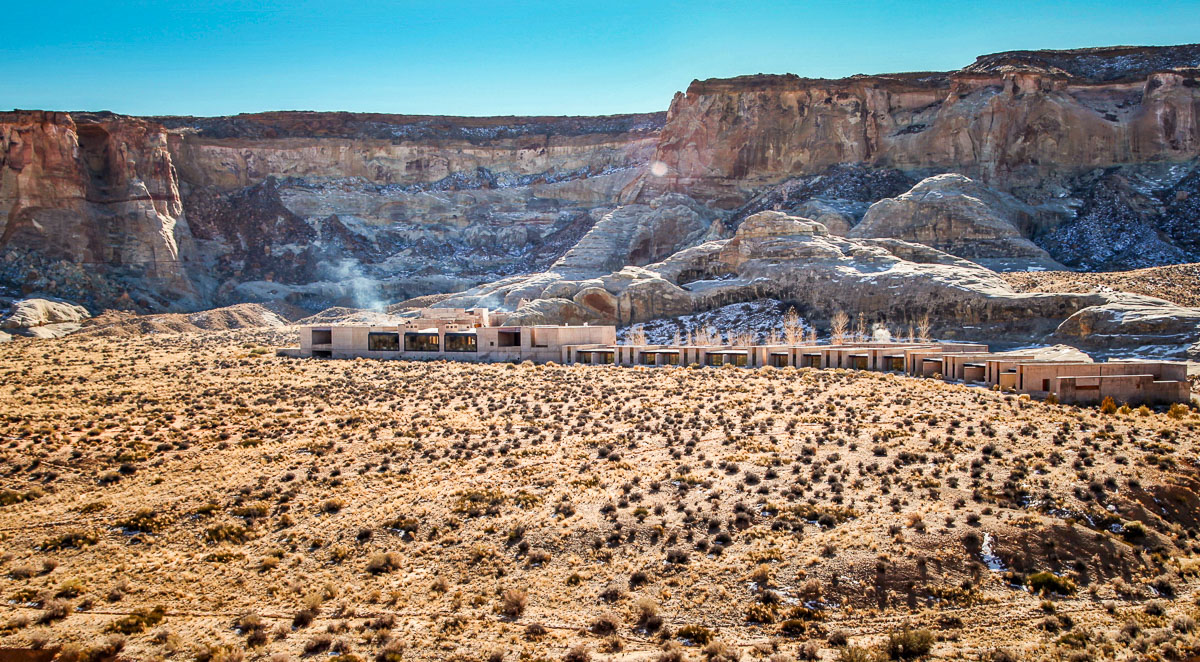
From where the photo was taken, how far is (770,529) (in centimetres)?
2003

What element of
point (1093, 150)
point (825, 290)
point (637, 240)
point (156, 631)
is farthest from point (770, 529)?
point (1093, 150)

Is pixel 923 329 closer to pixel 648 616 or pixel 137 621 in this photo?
pixel 648 616

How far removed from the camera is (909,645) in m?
15.6

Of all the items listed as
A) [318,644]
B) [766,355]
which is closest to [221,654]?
[318,644]

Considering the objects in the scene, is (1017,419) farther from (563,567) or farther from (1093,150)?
(1093,150)

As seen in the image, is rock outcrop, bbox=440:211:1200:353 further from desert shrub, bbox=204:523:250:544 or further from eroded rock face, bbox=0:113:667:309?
desert shrub, bbox=204:523:250:544

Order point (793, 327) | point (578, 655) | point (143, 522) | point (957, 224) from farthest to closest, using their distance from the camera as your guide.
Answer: point (957, 224) < point (793, 327) < point (143, 522) < point (578, 655)

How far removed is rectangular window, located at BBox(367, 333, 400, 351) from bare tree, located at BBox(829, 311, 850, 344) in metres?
26.6

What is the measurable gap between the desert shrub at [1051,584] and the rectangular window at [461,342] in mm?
37119

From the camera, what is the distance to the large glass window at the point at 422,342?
5197cm

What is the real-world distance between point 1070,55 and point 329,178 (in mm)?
87394

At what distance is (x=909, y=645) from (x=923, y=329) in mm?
38611

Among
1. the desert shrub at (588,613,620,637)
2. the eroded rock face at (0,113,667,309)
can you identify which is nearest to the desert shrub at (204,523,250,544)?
the desert shrub at (588,613,620,637)

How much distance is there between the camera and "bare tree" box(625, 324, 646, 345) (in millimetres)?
55638
